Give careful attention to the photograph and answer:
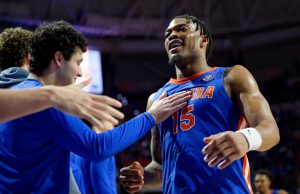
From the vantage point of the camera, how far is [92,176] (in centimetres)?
371

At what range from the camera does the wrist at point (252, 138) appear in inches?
94.7

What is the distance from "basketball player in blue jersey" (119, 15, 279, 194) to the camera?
275cm

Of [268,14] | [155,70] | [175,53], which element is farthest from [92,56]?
[175,53]

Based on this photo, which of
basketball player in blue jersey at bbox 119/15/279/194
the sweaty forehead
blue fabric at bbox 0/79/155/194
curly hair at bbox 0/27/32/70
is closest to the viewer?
blue fabric at bbox 0/79/155/194

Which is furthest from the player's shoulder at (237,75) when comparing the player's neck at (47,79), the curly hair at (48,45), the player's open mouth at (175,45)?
the player's neck at (47,79)

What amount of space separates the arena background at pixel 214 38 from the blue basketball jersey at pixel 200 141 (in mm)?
10021

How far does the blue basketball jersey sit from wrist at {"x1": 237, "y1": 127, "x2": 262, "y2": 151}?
0.37 metres

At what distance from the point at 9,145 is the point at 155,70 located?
1487 centimetres

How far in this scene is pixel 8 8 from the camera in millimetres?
12602

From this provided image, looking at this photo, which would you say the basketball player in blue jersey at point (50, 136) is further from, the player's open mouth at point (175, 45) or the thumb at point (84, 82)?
the player's open mouth at point (175, 45)

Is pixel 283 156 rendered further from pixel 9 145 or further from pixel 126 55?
pixel 9 145

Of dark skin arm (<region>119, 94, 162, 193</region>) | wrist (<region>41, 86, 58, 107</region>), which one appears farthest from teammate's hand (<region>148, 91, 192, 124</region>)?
wrist (<region>41, 86, 58, 107</region>)

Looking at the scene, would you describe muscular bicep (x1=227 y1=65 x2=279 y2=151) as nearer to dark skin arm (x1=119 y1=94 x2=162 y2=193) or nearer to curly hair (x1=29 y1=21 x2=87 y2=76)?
dark skin arm (x1=119 y1=94 x2=162 y2=193)

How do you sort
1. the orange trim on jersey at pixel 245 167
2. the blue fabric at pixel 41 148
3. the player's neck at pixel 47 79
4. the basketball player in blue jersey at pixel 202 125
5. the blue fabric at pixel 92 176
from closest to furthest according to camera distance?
1. the blue fabric at pixel 41 148
2. the player's neck at pixel 47 79
3. the basketball player in blue jersey at pixel 202 125
4. the orange trim on jersey at pixel 245 167
5. the blue fabric at pixel 92 176
